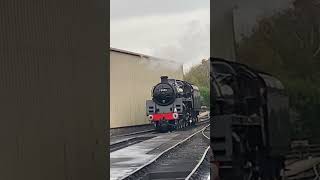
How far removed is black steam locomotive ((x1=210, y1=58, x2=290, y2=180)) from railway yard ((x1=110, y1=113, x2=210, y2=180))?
5.38 m

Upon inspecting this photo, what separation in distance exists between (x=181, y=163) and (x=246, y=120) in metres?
7.82

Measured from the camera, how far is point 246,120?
21.2ft

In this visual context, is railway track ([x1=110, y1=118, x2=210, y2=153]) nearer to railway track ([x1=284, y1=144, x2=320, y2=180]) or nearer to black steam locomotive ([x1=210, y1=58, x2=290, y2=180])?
black steam locomotive ([x1=210, y1=58, x2=290, y2=180])

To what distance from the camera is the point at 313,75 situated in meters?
6.41

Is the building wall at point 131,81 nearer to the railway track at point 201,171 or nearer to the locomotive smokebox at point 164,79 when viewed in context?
the locomotive smokebox at point 164,79

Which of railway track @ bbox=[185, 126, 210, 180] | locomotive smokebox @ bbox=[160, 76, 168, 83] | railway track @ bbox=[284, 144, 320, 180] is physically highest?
locomotive smokebox @ bbox=[160, 76, 168, 83]

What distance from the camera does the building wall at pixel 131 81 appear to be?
1606 centimetres

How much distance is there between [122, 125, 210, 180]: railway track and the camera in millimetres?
12500

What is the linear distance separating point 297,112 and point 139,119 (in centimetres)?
1519

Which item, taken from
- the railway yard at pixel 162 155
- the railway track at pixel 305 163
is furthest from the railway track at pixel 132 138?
the railway track at pixel 305 163
